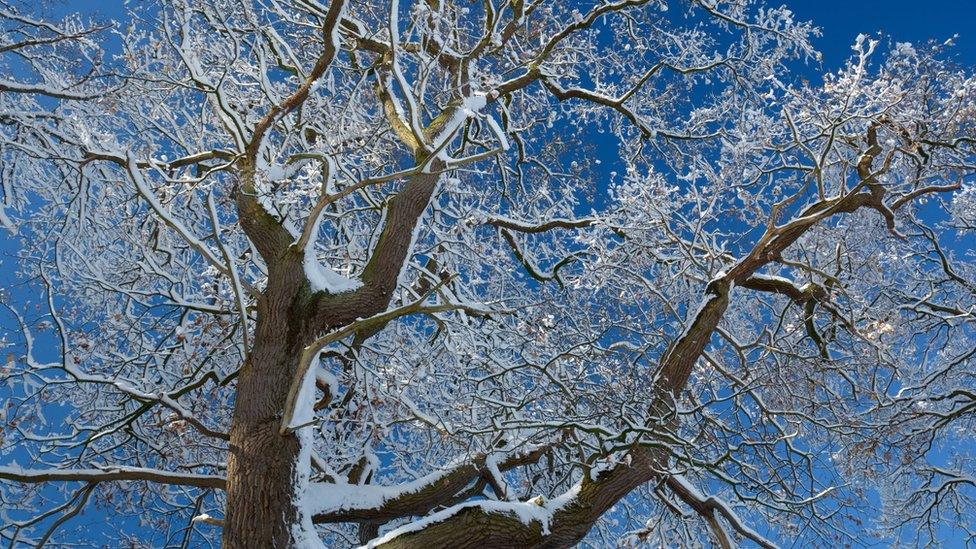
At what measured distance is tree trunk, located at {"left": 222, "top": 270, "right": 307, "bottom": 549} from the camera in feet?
13.7

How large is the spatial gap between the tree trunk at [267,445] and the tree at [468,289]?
2 cm

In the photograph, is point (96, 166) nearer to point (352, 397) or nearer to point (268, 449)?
point (352, 397)

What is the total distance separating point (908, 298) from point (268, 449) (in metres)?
6.14

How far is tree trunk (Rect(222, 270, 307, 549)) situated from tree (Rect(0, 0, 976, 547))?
0.7 inches

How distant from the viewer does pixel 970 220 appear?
749cm

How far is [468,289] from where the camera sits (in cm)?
809

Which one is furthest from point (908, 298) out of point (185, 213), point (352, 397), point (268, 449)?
point (185, 213)

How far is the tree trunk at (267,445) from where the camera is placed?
4180 mm

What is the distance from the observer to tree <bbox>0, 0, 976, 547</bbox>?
481cm

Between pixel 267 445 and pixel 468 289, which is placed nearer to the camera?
pixel 267 445

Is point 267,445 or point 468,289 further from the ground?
point 468,289

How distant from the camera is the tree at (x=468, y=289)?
4809mm

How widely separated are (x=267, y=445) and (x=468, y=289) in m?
3.95

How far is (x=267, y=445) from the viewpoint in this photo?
14.5 ft
